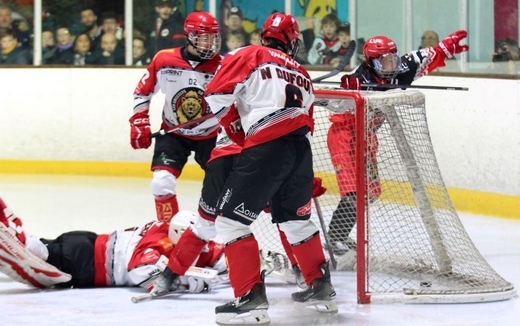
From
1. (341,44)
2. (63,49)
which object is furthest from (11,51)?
(341,44)

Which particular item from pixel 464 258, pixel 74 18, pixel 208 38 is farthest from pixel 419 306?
pixel 74 18

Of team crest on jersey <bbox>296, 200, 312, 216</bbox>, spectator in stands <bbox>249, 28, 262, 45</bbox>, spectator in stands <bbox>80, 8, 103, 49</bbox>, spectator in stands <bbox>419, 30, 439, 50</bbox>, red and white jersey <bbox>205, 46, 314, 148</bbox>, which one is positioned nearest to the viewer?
red and white jersey <bbox>205, 46, 314, 148</bbox>

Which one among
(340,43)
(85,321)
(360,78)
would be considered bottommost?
(85,321)

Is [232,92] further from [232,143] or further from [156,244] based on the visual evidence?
[156,244]

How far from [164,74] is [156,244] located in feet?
3.60

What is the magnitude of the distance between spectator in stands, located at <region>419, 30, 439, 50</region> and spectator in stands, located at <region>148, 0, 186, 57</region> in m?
2.33

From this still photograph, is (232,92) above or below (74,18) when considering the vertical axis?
Answer: below

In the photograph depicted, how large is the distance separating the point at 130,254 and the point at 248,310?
867 mm

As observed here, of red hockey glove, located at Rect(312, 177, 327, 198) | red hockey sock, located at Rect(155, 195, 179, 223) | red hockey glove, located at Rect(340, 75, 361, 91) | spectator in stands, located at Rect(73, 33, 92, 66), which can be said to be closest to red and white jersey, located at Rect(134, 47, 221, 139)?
red hockey sock, located at Rect(155, 195, 179, 223)

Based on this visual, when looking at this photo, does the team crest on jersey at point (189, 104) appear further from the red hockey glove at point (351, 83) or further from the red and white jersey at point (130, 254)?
the red and white jersey at point (130, 254)

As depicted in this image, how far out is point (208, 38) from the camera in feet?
16.4

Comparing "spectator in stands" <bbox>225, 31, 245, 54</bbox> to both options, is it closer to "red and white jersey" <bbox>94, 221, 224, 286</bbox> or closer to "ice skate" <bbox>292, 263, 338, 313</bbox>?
"red and white jersey" <bbox>94, 221, 224, 286</bbox>

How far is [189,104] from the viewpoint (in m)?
5.27

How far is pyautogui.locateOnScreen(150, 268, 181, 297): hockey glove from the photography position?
4.29 meters
